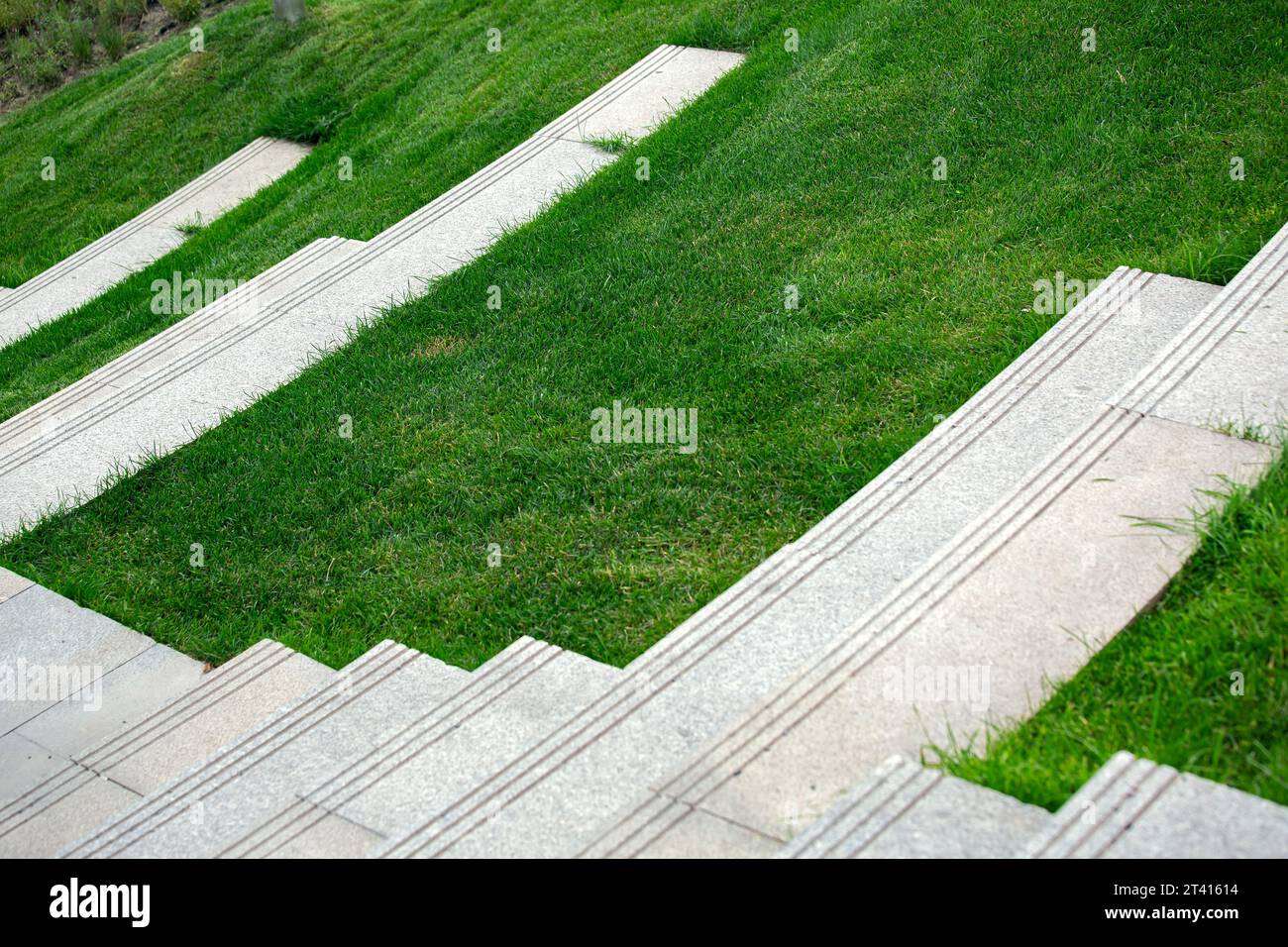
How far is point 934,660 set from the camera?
13.0ft

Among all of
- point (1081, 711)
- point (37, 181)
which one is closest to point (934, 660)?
point (1081, 711)

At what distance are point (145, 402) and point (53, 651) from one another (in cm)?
228

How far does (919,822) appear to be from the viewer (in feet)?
10.0

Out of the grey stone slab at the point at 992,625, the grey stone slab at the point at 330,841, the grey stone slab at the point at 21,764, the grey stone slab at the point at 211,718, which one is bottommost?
A: the grey stone slab at the point at 21,764

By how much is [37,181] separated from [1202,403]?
11595 mm

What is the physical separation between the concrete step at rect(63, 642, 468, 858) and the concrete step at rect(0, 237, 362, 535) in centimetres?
285

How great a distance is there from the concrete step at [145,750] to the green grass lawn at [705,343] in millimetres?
342

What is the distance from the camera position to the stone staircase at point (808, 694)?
3277 mm

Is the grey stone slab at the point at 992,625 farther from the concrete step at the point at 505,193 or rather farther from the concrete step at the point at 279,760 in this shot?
the concrete step at the point at 505,193

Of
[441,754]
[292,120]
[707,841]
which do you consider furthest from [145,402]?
→ [707,841]

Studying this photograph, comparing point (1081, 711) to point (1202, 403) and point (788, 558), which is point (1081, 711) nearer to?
point (788, 558)

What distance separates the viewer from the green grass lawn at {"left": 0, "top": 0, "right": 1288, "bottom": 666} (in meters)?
5.56

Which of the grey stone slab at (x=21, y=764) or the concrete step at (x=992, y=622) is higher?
the concrete step at (x=992, y=622)

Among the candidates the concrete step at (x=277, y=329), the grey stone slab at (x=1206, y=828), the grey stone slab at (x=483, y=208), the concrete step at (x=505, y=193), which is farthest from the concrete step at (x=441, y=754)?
the grey stone slab at (x=483, y=208)
